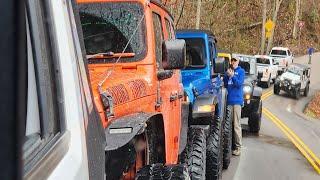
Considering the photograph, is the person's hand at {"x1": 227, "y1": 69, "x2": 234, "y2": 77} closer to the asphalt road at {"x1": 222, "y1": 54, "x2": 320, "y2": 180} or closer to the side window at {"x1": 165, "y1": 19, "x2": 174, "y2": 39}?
the asphalt road at {"x1": 222, "y1": 54, "x2": 320, "y2": 180}

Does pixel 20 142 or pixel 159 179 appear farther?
pixel 159 179

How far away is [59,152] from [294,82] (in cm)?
2878

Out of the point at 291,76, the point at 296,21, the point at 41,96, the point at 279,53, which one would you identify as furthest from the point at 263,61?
the point at 41,96

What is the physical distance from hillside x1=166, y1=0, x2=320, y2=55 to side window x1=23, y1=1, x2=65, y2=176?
4833cm

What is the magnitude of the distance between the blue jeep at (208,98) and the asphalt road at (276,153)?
584mm

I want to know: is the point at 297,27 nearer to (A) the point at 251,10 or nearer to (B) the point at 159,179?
(A) the point at 251,10

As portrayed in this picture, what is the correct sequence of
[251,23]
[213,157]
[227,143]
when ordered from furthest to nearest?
1. [251,23]
2. [227,143]
3. [213,157]

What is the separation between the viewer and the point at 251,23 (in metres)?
61.2

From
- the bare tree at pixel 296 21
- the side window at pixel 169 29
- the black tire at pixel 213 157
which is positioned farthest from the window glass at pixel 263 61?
the side window at pixel 169 29

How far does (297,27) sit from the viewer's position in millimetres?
62312

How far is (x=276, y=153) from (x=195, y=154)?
20.2 ft

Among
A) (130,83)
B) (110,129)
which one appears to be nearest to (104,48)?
(130,83)

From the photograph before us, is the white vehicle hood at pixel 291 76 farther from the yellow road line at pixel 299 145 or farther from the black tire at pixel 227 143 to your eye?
the black tire at pixel 227 143

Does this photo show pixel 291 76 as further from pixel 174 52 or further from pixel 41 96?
pixel 41 96
